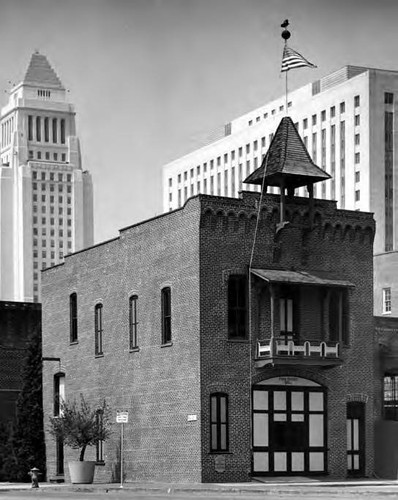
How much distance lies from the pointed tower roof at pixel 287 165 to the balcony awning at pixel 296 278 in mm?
3713

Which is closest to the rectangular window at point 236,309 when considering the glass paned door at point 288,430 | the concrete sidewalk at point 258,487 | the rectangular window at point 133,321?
the glass paned door at point 288,430

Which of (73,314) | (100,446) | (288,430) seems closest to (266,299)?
(288,430)

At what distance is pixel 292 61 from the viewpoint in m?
52.6

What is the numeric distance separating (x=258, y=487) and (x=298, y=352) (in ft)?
21.4

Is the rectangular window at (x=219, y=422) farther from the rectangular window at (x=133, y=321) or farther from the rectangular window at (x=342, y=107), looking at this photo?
the rectangular window at (x=342, y=107)

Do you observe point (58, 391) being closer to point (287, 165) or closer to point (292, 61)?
point (287, 165)

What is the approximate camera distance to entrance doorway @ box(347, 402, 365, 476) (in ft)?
175

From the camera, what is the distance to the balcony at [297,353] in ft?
165

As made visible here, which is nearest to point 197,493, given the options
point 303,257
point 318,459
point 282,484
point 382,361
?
point 282,484

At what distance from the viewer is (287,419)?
5181 cm

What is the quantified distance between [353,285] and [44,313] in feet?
58.5

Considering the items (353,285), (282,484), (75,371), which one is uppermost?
(353,285)

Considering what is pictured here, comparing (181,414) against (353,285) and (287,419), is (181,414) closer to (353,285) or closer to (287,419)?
(287,419)

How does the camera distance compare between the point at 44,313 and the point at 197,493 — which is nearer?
the point at 197,493
